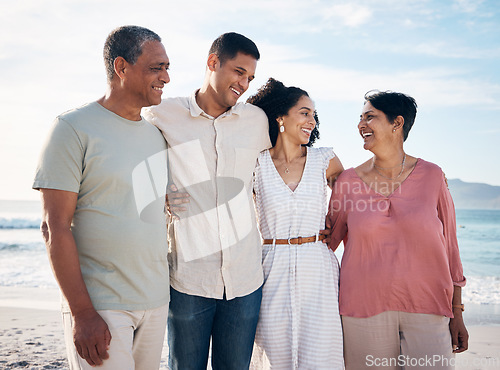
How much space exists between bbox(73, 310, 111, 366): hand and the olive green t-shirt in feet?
0.36

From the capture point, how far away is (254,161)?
130 inches

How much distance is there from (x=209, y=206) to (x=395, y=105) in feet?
5.42

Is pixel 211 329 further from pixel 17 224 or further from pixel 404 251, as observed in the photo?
pixel 17 224

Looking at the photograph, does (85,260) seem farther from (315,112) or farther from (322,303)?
(315,112)

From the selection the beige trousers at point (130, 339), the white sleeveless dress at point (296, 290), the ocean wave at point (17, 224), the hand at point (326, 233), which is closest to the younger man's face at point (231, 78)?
the white sleeveless dress at point (296, 290)

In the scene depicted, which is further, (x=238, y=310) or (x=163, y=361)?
(x=163, y=361)

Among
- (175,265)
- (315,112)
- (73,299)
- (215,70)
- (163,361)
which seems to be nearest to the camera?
(73,299)

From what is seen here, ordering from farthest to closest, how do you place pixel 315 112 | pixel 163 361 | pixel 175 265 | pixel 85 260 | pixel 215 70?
1. pixel 163 361
2. pixel 315 112
3. pixel 215 70
4. pixel 175 265
5. pixel 85 260

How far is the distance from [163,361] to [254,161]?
3288 mm

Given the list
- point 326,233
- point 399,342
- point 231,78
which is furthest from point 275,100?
point 399,342

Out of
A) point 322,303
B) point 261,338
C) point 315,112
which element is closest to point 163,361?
point 261,338

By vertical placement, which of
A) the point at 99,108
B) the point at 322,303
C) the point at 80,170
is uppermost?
the point at 99,108

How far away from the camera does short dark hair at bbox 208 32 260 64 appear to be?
10.3ft

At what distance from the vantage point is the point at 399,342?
315cm
